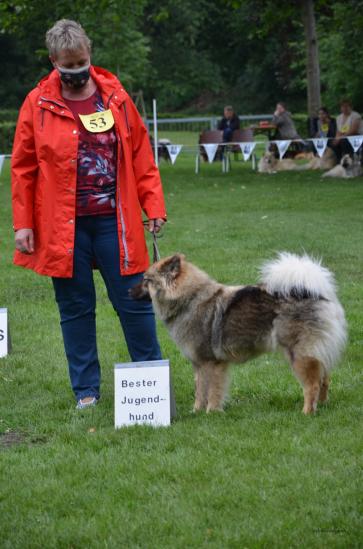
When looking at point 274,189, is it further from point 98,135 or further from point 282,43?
point 282,43

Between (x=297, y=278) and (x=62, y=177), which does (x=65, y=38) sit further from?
(x=297, y=278)

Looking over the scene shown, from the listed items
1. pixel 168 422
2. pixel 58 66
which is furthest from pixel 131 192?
pixel 168 422

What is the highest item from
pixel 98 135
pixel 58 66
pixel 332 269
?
pixel 58 66

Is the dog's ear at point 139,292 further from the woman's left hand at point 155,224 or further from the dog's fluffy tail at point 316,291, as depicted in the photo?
the dog's fluffy tail at point 316,291

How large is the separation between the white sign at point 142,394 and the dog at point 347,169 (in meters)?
14.3

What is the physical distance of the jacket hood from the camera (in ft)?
15.0

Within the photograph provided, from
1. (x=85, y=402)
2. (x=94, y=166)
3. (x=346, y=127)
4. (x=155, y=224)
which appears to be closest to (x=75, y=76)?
Answer: (x=94, y=166)

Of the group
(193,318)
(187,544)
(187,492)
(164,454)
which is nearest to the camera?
(187,544)

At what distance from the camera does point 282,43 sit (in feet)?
140

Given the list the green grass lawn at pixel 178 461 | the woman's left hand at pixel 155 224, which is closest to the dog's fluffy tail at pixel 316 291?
the green grass lawn at pixel 178 461

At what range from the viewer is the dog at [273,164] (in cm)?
2022

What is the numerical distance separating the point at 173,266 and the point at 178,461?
125 centimetres

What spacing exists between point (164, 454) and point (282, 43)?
4094 centimetres

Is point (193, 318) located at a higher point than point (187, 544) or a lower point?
higher
